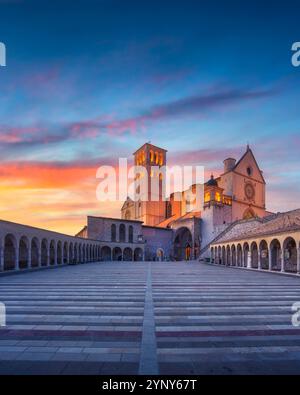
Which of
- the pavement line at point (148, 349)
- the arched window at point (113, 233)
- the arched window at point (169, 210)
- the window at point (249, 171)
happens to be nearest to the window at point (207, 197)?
the window at point (249, 171)

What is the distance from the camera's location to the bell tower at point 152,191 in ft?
235

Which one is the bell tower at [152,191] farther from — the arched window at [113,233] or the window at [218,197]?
the window at [218,197]

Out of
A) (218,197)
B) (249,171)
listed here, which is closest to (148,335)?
(218,197)

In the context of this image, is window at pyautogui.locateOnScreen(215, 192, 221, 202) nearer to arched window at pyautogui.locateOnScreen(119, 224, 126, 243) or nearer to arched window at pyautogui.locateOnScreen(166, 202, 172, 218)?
arched window at pyautogui.locateOnScreen(119, 224, 126, 243)

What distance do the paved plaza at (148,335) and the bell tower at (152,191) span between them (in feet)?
199

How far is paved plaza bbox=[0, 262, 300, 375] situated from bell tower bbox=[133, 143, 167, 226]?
199 ft

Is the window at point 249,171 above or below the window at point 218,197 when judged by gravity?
above

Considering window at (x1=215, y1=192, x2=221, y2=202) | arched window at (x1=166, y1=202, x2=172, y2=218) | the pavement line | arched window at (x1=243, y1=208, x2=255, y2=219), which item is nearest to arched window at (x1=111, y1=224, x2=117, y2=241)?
window at (x1=215, y1=192, x2=221, y2=202)

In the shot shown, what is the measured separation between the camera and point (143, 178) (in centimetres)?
7456

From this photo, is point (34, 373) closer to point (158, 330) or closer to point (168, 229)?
point (158, 330)

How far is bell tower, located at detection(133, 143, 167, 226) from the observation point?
235 feet

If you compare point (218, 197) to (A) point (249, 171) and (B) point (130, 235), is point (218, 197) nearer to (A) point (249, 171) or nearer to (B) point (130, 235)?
(A) point (249, 171)

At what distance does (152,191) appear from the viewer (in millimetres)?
73312
